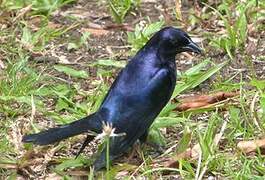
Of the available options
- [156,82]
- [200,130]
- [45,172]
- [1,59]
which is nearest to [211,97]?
[200,130]

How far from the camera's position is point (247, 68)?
544 cm

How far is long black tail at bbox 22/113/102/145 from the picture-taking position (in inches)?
159

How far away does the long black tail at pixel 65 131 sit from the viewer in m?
4.04

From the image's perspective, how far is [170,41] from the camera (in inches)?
173

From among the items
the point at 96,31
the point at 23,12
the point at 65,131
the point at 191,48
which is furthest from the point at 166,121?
the point at 23,12

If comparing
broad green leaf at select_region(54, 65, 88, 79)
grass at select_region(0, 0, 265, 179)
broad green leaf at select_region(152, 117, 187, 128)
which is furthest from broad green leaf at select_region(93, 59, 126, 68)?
broad green leaf at select_region(152, 117, 187, 128)

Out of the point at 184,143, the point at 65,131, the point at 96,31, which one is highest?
the point at 65,131

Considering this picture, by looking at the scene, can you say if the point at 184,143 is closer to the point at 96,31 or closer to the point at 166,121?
the point at 166,121

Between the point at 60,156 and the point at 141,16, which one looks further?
the point at 141,16

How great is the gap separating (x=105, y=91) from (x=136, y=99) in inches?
36.7

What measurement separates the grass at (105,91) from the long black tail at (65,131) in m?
0.22

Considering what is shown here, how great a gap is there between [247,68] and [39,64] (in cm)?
134

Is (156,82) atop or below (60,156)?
atop

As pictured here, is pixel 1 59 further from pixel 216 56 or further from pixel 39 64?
pixel 216 56
